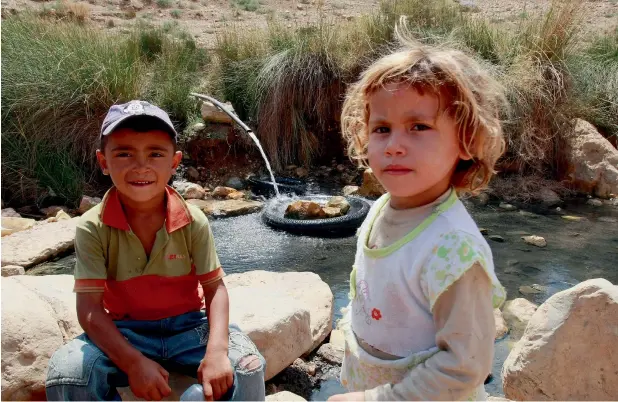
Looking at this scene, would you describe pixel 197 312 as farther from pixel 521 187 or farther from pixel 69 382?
pixel 521 187

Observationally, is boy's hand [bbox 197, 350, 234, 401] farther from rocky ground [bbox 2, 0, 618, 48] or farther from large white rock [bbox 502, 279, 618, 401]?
rocky ground [bbox 2, 0, 618, 48]

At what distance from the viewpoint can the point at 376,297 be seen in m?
1.29

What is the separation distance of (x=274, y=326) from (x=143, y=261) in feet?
2.78

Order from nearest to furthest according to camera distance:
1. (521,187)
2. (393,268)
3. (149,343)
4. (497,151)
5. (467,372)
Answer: (467,372) < (393,268) < (497,151) < (149,343) < (521,187)

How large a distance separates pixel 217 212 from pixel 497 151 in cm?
433

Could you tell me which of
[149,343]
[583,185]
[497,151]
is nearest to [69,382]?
[149,343]

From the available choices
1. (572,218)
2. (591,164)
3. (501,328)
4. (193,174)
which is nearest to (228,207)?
(193,174)

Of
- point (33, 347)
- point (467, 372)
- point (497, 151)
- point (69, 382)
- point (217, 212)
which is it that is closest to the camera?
point (467, 372)

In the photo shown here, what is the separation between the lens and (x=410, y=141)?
124 centimetres

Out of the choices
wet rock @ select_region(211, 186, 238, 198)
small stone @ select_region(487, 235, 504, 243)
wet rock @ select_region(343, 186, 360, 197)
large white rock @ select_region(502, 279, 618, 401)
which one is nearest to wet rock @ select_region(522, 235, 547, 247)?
small stone @ select_region(487, 235, 504, 243)

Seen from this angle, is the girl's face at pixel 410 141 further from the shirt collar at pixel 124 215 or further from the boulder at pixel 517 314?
the boulder at pixel 517 314

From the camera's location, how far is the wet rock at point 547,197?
598 centimetres

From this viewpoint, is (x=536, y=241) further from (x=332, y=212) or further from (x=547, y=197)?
(x=332, y=212)

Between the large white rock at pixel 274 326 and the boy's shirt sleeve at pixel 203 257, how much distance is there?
64 cm
